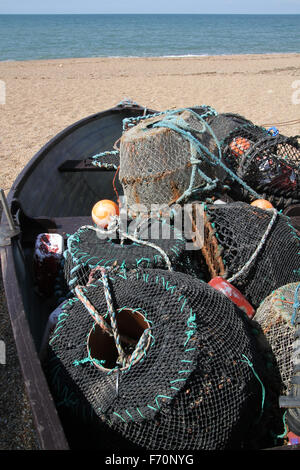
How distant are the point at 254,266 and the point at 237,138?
5.65 ft

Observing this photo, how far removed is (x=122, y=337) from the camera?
2168 mm

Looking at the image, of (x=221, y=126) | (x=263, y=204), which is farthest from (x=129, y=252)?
(x=221, y=126)

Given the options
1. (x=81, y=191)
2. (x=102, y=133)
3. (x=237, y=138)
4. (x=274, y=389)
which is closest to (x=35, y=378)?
(x=274, y=389)

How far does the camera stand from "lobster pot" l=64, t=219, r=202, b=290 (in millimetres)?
2234

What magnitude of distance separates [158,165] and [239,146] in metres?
1.16

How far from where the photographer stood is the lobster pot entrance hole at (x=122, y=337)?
1.89 meters

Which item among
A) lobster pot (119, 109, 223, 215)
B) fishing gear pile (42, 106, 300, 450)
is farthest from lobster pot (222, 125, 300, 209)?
lobster pot (119, 109, 223, 215)

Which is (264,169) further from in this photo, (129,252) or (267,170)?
(129,252)

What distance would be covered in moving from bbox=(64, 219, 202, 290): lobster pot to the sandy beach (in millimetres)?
1129

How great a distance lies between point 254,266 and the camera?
2.33 m

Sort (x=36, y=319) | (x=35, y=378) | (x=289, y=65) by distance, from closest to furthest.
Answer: (x=35, y=378) < (x=36, y=319) < (x=289, y=65)
